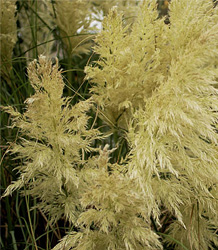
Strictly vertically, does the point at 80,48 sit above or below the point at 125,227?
above

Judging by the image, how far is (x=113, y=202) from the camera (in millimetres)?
749

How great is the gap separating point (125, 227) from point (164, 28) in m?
0.59

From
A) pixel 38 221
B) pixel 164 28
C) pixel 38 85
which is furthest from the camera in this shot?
pixel 38 221

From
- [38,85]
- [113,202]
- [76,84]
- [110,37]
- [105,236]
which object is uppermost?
[110,37]

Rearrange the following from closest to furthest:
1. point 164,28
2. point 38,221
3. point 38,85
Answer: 1. point 38,85
2. point 164,28
3. point 38,221

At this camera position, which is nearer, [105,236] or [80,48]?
[105,236]

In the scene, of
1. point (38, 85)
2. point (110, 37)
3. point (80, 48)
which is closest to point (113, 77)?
point (110, 37)

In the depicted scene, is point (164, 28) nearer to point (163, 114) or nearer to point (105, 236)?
point (163, 114)

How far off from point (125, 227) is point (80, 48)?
936mm

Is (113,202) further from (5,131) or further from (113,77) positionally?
(5,131)

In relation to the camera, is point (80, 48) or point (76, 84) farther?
point (76, 84)

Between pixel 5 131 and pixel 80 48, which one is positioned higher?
pixel 80 48

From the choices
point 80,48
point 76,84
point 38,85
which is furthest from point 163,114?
point 76,84

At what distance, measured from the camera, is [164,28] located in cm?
98
